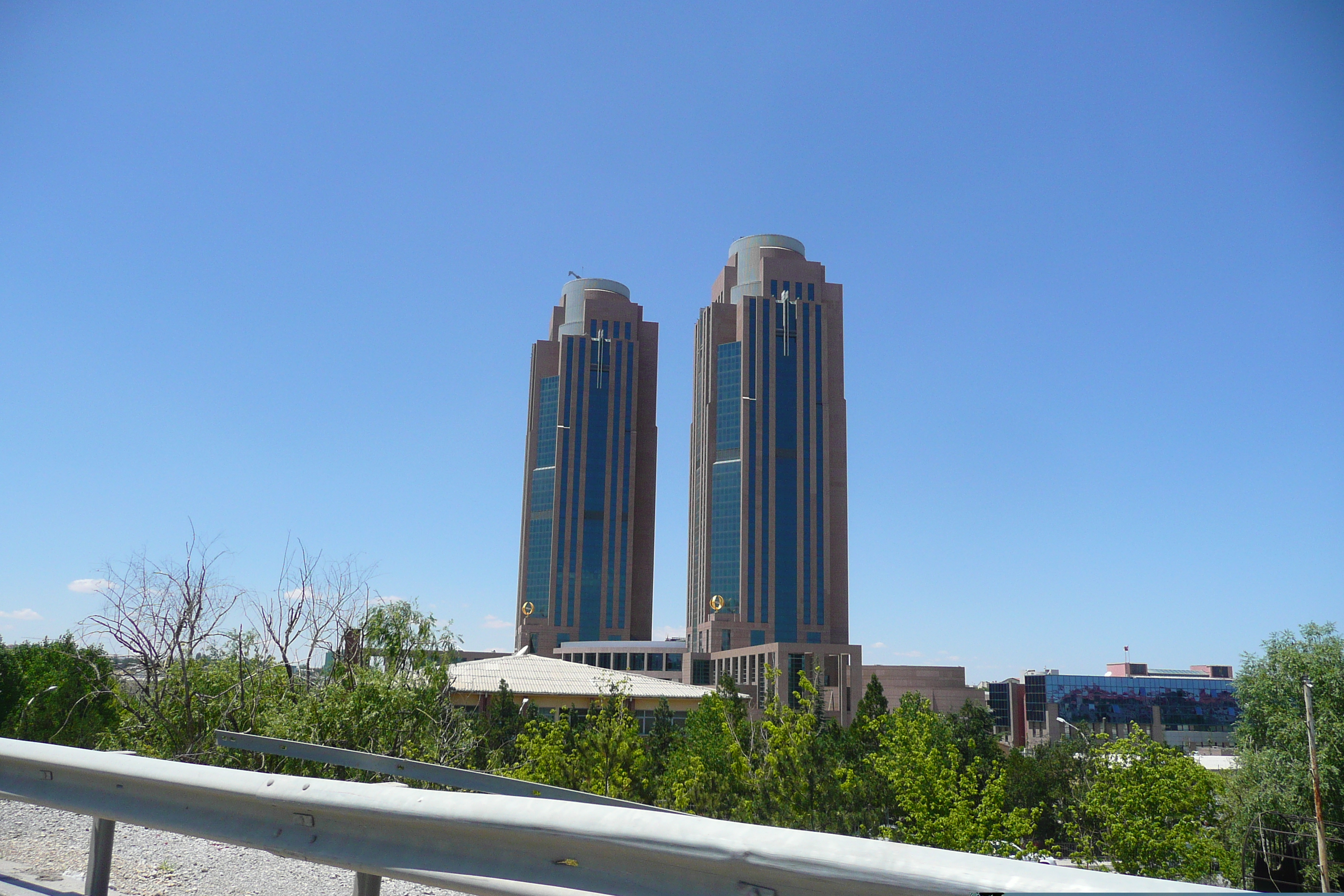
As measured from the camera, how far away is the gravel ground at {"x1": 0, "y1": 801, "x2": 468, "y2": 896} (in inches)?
173

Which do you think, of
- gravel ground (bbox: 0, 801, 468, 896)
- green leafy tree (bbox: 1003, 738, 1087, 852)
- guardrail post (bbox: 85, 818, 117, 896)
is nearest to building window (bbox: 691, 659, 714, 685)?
green leafy tree (bbox: 1003, 738, 1087, 852)

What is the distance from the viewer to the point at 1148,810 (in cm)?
2931

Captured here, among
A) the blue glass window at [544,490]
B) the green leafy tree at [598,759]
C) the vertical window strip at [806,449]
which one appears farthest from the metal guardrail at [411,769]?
the blue glass window at [544,490]

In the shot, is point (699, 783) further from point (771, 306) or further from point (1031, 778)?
point (771, 306)

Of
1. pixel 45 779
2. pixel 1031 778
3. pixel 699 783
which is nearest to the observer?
pixel 45 779

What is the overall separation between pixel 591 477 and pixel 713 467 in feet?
85.0

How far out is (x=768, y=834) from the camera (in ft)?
7.47

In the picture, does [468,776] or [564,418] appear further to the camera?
[564,418]

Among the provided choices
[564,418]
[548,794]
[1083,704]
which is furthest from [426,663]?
[1083,704]

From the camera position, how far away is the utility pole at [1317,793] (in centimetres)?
3853

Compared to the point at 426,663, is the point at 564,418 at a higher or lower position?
higher

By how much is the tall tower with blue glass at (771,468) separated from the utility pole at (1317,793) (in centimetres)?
7659

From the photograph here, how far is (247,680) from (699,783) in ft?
49.3

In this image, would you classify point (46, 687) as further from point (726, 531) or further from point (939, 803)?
point (726, 531)
